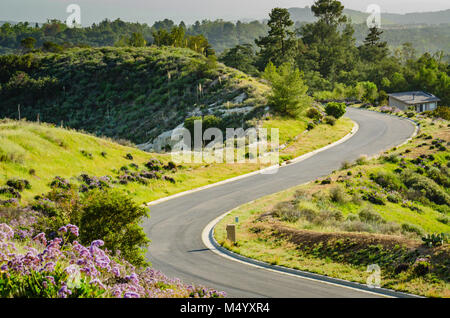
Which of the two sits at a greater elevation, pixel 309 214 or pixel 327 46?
pixel 327 46

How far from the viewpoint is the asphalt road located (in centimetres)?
1453

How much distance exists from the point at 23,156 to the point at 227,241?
16430 mm

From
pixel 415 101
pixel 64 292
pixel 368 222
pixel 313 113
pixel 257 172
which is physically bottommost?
pixel 368 222

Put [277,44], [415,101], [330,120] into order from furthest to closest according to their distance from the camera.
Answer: [277,44] < [415,101] < [330,120]

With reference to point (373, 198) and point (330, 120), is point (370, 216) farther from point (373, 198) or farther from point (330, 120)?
point (330, 120)

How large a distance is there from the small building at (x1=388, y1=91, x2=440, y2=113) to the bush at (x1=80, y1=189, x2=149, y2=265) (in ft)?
265

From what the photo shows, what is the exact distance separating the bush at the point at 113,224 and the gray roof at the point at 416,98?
81.9m

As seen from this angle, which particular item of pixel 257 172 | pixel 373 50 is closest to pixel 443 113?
pixel 257 172

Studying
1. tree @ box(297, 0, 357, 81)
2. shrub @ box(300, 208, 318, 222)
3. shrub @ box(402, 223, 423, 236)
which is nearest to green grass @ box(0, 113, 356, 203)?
shrub @ box(300, 208, 318, 222)

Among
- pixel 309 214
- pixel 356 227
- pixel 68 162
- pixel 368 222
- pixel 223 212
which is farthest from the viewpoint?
pixel 68 162

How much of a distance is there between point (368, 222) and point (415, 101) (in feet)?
228

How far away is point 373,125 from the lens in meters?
59.2

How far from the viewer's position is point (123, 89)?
81.7 metres
